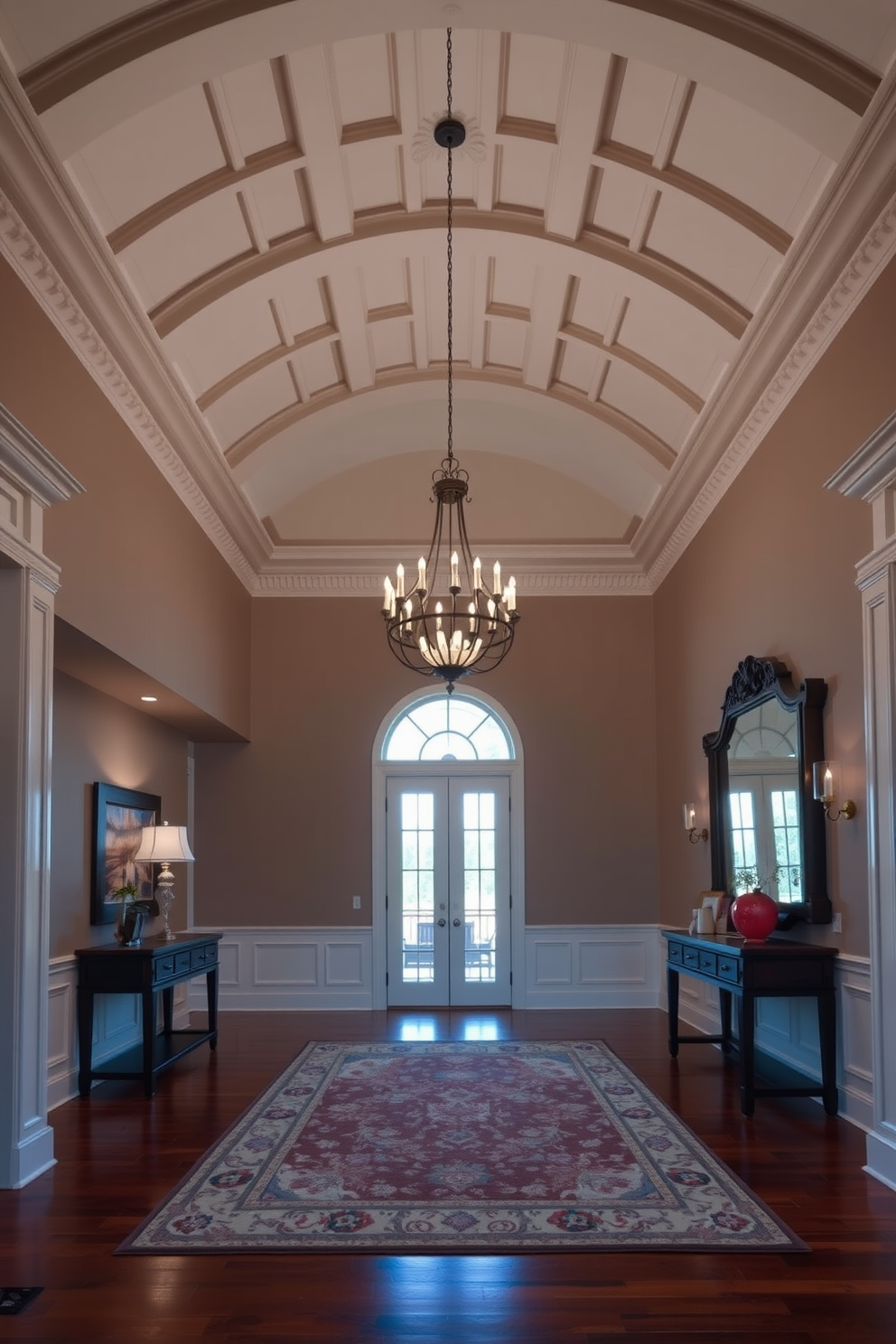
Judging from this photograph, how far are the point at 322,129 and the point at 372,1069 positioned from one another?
248 inches

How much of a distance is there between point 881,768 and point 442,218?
16.4 ft

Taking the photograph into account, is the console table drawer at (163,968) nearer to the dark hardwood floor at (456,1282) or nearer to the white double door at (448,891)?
the dark hardwood floor at (456,1282)

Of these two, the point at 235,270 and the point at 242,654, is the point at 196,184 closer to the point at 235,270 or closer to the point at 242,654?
the point at 235,270

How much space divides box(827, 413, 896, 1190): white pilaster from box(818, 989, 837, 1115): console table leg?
2.94 ft

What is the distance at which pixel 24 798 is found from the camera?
5238mm

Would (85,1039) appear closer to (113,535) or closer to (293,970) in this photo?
(113,535)

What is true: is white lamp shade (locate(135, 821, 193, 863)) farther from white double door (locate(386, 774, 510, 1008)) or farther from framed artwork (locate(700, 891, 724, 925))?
framed artwork (locate(700, 891, 724, 925))

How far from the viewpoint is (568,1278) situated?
13.2 feet

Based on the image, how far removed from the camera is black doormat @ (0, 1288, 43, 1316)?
376cm

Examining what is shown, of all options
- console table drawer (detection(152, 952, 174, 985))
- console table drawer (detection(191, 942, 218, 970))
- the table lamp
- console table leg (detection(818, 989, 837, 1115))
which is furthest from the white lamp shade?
console table leg (detection(818, 989, 837, 1115))

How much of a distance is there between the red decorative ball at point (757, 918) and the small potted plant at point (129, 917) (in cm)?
410

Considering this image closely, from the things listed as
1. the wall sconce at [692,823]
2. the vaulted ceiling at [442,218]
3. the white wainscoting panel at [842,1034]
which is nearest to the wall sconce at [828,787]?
the white wainscoting panel at [842,1034]

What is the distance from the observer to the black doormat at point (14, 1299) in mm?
3760

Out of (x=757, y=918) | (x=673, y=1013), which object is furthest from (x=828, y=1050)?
(x=673, y=1013)
